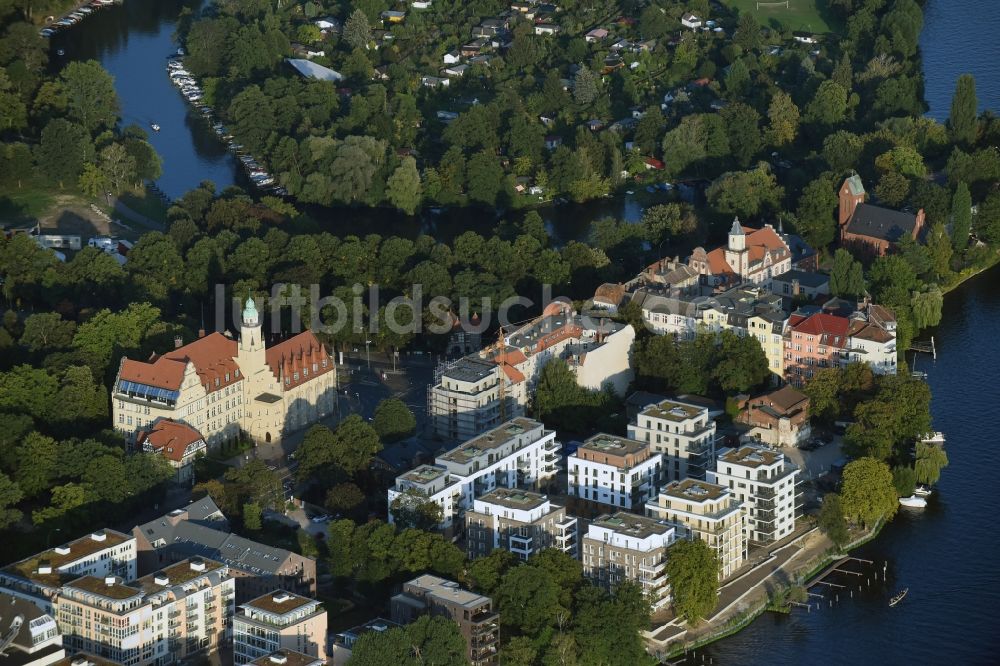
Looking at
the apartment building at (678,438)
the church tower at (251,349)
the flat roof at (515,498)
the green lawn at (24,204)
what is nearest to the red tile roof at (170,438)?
the church tower at (251,349)

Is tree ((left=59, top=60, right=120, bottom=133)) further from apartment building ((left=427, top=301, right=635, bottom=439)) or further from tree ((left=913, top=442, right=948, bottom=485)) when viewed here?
tree ((left=913, top=442, right=948, bottom=485))

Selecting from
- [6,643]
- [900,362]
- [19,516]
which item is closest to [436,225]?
[900,362]

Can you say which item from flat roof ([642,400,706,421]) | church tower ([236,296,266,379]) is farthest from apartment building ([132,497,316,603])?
flat roof ([642,400,706,421])

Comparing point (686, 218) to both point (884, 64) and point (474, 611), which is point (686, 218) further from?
point (474, 611)

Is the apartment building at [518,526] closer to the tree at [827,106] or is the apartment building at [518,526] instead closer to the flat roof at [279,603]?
the flat roof at [279,603]

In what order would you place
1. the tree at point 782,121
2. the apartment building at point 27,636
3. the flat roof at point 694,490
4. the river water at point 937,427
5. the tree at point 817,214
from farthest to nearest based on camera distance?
the tree at point 782,121 → the tree at point 817,214 → the flat roof at point 694,490 → the river water at point 937,427 → the apartment building at point 27,636
